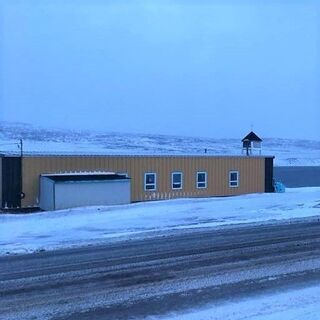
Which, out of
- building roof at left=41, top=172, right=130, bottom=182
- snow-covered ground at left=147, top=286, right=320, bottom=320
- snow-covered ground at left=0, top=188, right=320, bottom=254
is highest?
snow-covered ground at left=147, top=286, right=320, bottom=320

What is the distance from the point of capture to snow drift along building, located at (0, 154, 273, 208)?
88.9 ft

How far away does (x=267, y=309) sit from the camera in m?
6.64

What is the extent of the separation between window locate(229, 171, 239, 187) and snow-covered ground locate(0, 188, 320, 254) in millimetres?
6697

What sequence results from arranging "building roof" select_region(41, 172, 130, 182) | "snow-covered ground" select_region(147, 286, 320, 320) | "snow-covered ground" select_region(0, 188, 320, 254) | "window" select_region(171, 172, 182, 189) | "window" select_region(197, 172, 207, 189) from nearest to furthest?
"snow-covered ground" select_region(147, 286, 320, 320) < "snow-covered ground" select_region(0, 188, 320, 254) < "building roof" select_region(41, 172, 130, 182) < "window" select_region(171, 172, 182, 189) < "window" select_region(197, 172, 207, 189)

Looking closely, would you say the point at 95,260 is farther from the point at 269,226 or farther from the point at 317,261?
the point at 269,226

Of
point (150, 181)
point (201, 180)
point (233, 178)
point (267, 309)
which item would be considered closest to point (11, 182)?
point (150, 181)

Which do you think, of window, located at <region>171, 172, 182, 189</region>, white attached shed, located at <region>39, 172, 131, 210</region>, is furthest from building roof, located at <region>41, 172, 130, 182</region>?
window, located at <region>171, 172, 182, 189</region>

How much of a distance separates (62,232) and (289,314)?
10.4 meters

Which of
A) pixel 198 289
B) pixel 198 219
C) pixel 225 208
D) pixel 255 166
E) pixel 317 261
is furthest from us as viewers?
pixel 255 166

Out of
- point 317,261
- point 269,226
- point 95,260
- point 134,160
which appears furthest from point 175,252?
point 134,160

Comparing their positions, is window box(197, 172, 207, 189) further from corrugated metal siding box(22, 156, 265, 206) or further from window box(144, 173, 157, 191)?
window box(144, 173, 157, 191)

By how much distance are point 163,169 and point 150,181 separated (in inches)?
39.2

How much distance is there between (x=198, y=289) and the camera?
7691mm

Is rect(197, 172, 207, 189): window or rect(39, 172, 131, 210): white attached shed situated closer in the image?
rect(39, 172, 131, 210): white attached shed
